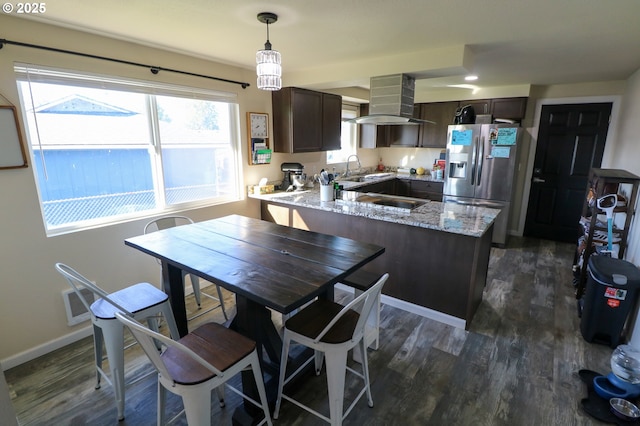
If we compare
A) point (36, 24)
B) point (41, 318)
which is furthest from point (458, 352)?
point (36, 24)

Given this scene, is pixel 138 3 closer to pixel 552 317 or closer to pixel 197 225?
pixel 197 225

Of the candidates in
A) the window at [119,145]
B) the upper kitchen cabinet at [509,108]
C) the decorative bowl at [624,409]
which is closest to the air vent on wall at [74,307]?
the window at [119,145]

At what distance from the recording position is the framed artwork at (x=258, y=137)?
12.1 feet

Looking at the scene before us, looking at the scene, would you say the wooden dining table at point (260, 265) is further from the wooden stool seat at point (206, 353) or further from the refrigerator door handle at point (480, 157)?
the refrigerator door handle at point (480, 157)

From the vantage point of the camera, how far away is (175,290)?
220 cm

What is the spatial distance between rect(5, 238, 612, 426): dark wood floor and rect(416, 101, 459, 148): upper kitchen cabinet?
10.5ft

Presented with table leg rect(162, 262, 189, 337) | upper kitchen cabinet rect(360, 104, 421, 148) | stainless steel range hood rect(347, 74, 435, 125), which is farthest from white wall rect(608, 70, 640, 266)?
table leg rect(162, 262, 189, 337)

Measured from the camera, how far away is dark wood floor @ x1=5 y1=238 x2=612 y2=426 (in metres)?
1.83

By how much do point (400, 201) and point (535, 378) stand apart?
1824 millimetres

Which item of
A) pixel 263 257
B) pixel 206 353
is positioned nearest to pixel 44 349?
pixel 206 353

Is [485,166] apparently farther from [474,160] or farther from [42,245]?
[42,245]

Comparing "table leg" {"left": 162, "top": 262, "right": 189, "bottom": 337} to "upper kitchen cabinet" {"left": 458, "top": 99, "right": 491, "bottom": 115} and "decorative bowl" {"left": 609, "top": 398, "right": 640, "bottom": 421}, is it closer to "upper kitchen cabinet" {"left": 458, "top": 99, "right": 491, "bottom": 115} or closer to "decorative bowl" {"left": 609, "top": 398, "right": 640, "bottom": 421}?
"decorative bowl" {"left": 609, "top": 398, "right": 640, "bottom": 421}

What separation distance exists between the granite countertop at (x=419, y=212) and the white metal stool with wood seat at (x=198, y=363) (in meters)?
1.68

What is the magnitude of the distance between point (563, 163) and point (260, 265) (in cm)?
490
